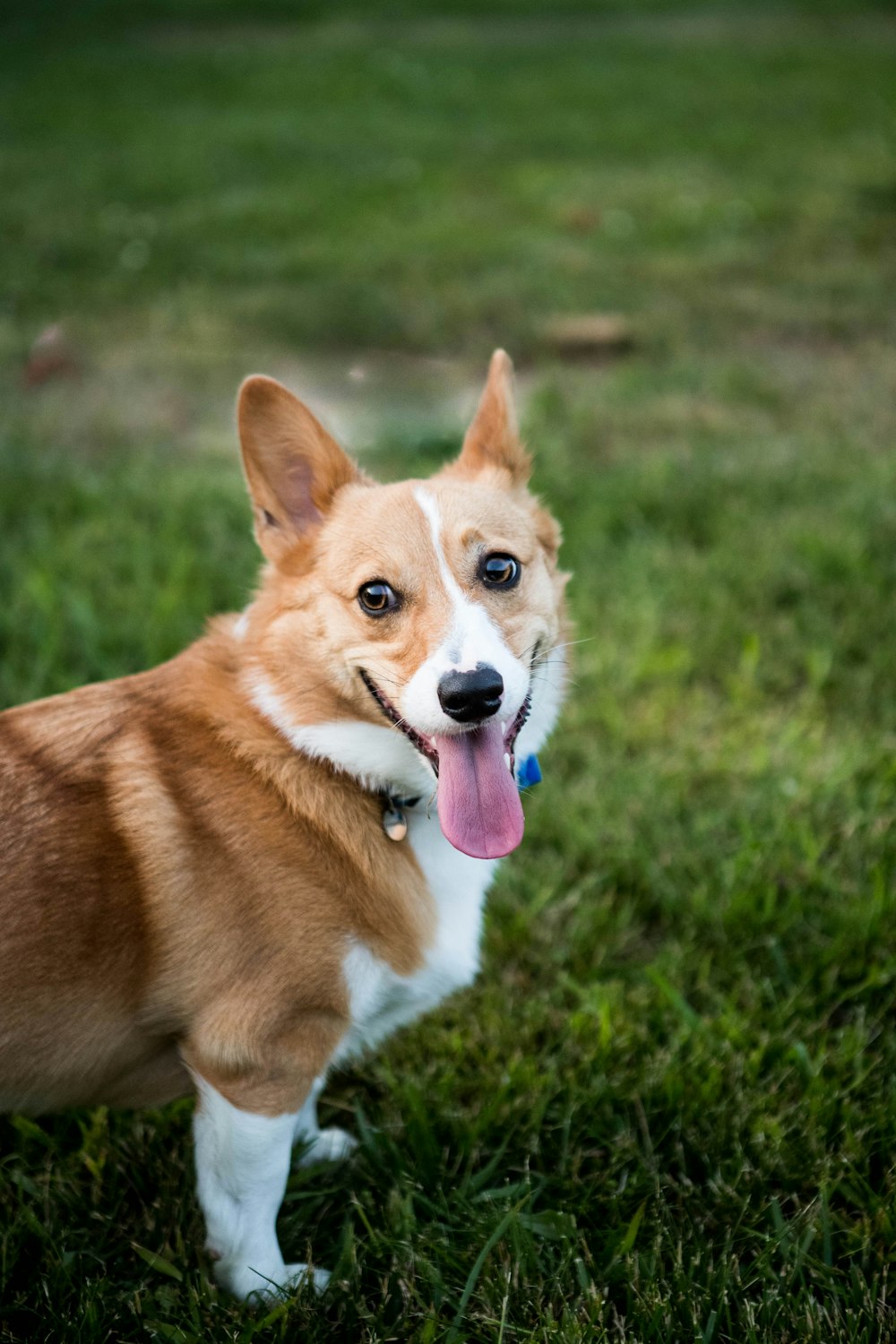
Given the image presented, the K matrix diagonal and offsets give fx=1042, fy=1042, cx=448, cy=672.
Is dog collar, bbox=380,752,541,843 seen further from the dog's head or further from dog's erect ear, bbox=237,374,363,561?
dog's erect ear, bbox=237,374,363,561

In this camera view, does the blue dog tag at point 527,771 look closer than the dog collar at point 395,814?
No

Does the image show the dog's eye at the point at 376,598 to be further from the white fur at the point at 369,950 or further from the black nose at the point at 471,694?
the black nose at the point at 471,694

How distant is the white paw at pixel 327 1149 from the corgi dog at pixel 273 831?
8cm

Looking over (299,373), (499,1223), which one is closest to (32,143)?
(299,373)

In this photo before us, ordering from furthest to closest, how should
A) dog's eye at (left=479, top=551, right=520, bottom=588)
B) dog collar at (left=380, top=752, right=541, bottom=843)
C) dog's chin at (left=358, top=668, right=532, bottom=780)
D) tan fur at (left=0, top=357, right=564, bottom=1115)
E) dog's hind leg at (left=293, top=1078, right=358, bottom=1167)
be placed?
dog's hind leg at (left=293, top=1078, right=358, bottom=1167)
dog's eye at (left=479, top=551, right=520, bottom=588)
dog collar at (left=380, top=752, right=541, bottom=843)
dog's chin at (left=358, top=668, right=532, bottom=780)
tan fur at (left=0, top=357, right=564, bottom=1115)

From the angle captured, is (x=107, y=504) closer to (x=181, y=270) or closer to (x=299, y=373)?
(x=299, y=373)

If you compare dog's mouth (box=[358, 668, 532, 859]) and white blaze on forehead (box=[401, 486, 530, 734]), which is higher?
white blaze on forehead (box=[401, 486, 530, 734])

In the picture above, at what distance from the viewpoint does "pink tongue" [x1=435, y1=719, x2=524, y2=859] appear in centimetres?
Result: 208

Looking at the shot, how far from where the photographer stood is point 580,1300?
2002mm

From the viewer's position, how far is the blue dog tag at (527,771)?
239 cm

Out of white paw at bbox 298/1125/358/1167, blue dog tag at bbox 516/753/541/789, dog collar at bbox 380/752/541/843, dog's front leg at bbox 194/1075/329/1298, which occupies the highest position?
dog collar at bbox 380/752/541/843

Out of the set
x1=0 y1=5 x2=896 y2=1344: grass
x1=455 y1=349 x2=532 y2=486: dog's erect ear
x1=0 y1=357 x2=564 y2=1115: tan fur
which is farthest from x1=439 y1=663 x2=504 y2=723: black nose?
x1=0 y1=5 x2=896 y2=1344: grass

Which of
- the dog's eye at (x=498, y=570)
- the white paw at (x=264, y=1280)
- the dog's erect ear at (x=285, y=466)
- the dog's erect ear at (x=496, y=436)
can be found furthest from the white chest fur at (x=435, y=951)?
the dog's erect ear at (x=496, y=436)

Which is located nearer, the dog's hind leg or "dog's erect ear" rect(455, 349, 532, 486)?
the dog's hind leg
